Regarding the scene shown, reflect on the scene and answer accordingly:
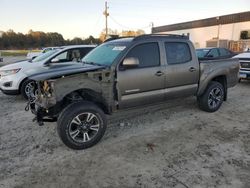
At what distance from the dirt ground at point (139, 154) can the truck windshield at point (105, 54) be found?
4.38ft

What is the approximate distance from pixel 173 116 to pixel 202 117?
0.70m

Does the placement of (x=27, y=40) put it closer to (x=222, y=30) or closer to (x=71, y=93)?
(x=222, y=30)

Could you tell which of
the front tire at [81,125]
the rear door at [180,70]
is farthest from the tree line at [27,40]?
the front tire at [81,125]

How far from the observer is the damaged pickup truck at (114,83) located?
3900mm

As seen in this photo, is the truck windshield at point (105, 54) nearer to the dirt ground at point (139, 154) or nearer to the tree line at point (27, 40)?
the dirt ground at point (139, 154)

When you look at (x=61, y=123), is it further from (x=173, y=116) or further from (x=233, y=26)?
(x=233, y=26)

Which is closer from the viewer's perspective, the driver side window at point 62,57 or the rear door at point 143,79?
the rear door at point 143,79

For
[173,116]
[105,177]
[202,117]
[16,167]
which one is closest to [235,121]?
[202,117]

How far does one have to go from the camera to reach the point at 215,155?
3.80 metres

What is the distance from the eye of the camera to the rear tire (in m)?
5.82

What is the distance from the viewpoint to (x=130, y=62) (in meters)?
4.34

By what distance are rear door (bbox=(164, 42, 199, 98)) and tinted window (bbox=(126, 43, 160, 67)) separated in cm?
28

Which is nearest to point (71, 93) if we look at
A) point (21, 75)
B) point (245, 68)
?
point (21, 75)

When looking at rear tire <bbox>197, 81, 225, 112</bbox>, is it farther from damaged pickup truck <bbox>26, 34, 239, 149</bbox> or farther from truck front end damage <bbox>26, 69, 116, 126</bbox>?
truck front end damage <bbox>26, 69, 116, 126</bbox>
